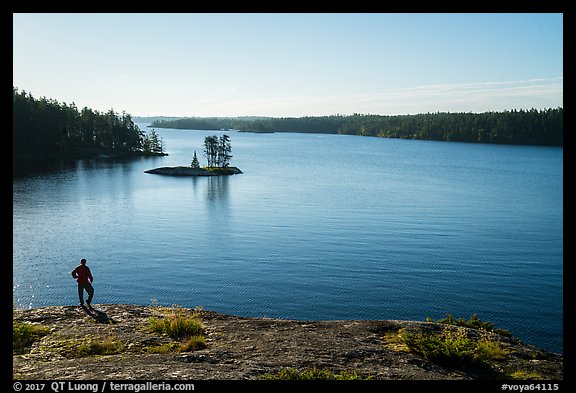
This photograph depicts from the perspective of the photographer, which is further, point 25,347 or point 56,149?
point 56,149

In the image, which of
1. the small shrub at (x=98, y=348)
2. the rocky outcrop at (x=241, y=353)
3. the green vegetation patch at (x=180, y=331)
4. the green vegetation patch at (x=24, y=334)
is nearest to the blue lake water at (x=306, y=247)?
the rocky outcrop at (x=241, y=353)

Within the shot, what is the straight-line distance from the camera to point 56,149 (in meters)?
140

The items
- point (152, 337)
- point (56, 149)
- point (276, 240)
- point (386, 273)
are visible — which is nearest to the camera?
point (152, 337)

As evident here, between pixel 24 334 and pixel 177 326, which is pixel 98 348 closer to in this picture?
pixel 177 326

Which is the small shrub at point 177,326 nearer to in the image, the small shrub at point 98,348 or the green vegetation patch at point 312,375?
the small shrub at point 98,348

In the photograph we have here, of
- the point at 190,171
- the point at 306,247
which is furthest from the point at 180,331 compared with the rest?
the point at 190,171

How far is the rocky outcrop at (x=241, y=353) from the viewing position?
10.6 m

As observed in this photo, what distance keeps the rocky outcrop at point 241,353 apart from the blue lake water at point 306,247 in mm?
15233

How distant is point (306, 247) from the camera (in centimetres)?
4962

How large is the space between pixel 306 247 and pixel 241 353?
37.5m
